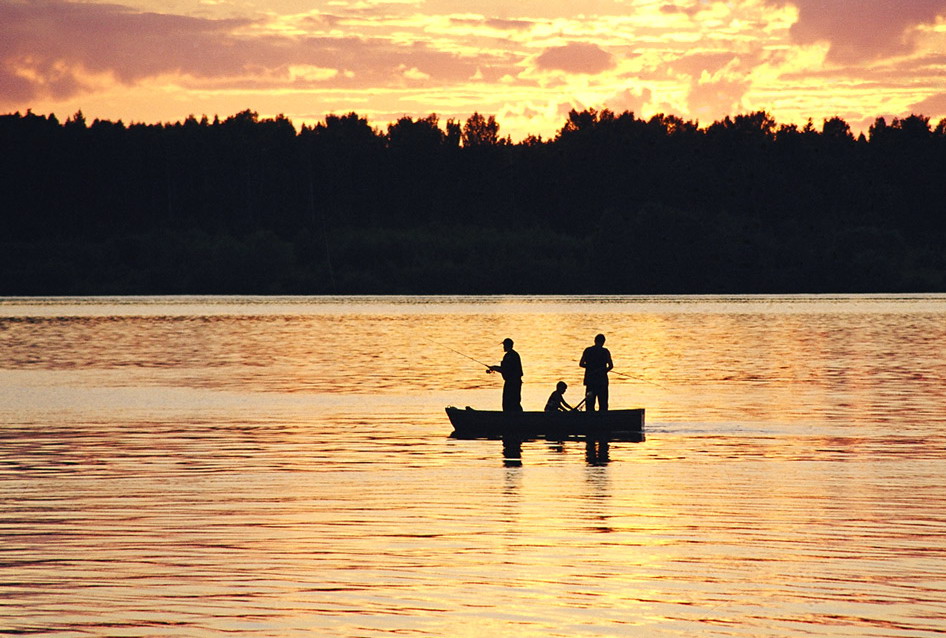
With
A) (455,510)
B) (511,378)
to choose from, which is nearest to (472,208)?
(511,378)

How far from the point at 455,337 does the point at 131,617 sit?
6639 centimetres

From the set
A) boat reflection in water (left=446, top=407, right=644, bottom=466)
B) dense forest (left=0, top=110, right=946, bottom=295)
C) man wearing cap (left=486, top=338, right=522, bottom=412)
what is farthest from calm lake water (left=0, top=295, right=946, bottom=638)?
dense forest (left=0, top=110, right=946, bottom=295)

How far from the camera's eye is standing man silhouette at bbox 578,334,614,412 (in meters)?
30.5

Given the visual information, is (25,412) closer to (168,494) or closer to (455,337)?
(168,494)

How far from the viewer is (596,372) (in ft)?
101

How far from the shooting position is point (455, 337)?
266ft

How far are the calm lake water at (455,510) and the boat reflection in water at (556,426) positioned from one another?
0.43m

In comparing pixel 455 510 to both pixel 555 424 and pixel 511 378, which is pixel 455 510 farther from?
pixel 511 378

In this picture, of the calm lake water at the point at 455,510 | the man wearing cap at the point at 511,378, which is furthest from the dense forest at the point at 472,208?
the man wearing cap at the point at 511,378

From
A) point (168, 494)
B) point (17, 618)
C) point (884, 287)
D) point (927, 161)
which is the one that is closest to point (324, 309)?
point (884, 287)

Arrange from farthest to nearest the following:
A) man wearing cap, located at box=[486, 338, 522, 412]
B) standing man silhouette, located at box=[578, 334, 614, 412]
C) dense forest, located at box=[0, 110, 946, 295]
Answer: dense forest, located at box=[0, 110, 946, 295]
man wearing cap, located at box=[486, 338, 522, 412]
standing man silhouette, located at box=[578, 334, 614, 412]

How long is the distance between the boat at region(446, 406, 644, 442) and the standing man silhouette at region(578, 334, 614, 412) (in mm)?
310

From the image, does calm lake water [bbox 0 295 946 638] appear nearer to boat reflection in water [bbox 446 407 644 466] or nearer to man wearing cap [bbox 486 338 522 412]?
boat reflection in water [bbox 446 407 644 466]

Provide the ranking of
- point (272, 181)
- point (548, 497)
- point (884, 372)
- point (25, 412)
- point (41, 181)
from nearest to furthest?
point (548, 497)
point (25, 412)
point (884, 372)
point (41, 181)
point (272, 181)
